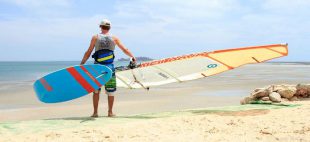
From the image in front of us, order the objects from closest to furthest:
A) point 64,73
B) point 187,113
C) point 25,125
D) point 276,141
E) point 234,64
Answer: point 276,141, point 25,125, point 64,73, point 187,113, point 234,64

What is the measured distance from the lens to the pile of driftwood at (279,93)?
7426 millimetres

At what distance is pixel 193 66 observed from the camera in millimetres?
6387

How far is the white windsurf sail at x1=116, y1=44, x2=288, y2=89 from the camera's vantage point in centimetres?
626

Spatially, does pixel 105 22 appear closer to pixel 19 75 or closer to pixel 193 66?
pixel 193 66

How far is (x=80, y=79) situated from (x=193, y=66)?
2.07m

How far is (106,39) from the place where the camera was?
5082 mm

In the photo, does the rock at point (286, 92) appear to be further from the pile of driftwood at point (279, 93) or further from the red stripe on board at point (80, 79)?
the red stripe on board at point (80, 79)

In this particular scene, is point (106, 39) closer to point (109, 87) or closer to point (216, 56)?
point (109, 87)

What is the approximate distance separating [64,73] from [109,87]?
2.05 ft

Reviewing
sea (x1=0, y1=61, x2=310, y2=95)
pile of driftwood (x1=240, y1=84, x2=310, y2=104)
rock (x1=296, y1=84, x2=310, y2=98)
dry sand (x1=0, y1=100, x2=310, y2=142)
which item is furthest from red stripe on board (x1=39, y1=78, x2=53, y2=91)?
sea (x1=0, y1=61, x2=310, y2=95)

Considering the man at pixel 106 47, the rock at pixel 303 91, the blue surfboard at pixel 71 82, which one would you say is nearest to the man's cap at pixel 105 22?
the man at pixel 106 47

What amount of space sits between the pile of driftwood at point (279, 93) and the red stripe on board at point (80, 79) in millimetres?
3679

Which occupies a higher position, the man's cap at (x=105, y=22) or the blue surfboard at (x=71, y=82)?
the man's cap at (x=105, y=22)

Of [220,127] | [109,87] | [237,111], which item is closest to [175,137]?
[220,127]
